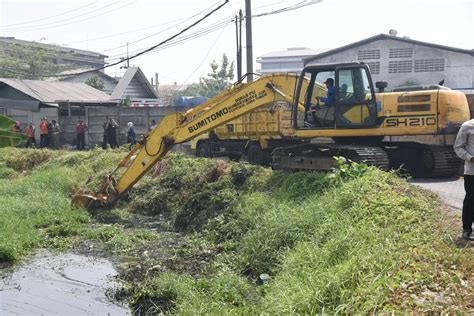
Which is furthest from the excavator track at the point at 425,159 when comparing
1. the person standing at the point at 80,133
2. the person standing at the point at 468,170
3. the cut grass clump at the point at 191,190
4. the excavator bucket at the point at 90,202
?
the person standing at the point at 80,133

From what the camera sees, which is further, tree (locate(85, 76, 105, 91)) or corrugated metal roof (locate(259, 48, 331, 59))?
corrugated metal roof (locate(259, 48, 331, 59))

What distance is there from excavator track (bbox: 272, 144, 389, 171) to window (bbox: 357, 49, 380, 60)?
30106mm

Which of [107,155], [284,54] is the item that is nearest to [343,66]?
[107,155]

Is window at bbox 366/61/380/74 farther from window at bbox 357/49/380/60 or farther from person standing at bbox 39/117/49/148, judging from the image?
person standing at bbox 39/117/49/148

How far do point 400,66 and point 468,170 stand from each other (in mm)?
34545

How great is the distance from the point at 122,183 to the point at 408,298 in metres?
10.6

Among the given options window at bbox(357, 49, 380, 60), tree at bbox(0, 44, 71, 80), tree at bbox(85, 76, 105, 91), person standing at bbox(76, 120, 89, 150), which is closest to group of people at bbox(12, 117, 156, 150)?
person standing at bbox(76, 120, 89, 150)

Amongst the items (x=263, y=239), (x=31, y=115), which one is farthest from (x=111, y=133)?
(x=263, y=239)

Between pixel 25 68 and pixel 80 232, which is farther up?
pixel 25 68

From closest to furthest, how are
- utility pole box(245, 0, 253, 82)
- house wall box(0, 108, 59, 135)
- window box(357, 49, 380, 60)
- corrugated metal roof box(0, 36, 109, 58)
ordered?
utility pole box(245, 0, 253, 82) < house wall box(0, 108, 59, 135) < window box(357, 49, 380, 60) < corrugated metal roof box(0, 36, 109, 58)

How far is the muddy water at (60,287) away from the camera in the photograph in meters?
8.02

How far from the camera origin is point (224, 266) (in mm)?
9234

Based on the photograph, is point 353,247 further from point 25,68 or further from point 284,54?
point 284,54

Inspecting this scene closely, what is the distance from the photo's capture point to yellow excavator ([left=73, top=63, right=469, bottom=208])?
12.5m
